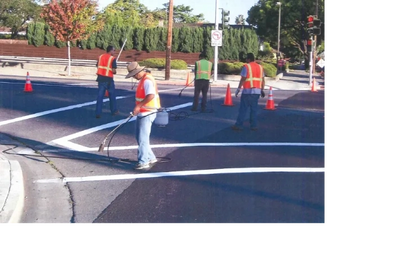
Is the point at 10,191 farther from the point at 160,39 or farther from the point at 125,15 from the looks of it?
the point at 160,39

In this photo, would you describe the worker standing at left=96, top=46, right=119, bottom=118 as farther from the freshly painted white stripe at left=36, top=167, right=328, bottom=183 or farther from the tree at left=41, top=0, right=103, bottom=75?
the tree at left=41, top=0, right=103, bottom=75

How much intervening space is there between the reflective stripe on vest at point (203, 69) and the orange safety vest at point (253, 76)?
2931 mm

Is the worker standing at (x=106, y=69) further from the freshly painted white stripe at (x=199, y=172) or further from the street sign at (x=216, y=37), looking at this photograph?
the street sign at (x=216, y=37)

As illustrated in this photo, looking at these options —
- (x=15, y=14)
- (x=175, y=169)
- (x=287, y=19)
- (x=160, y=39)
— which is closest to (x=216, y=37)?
(x=287, y=19)

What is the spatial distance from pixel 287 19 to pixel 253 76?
42.0 feet

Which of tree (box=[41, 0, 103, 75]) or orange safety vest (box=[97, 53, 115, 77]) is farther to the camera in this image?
tree (box=[41, 0, 103, 75])

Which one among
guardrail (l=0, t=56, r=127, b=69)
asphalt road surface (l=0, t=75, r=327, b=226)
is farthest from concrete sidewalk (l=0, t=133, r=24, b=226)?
guardrail (l=0, t=56, r=127, b=69)

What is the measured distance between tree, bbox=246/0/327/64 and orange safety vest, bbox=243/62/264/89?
818cm

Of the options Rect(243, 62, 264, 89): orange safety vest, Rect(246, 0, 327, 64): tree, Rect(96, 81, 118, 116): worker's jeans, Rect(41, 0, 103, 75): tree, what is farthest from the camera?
Rect(41, 0, 103, 75): tree

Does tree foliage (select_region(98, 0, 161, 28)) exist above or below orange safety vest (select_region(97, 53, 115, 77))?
above

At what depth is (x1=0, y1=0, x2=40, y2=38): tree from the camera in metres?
30.5
